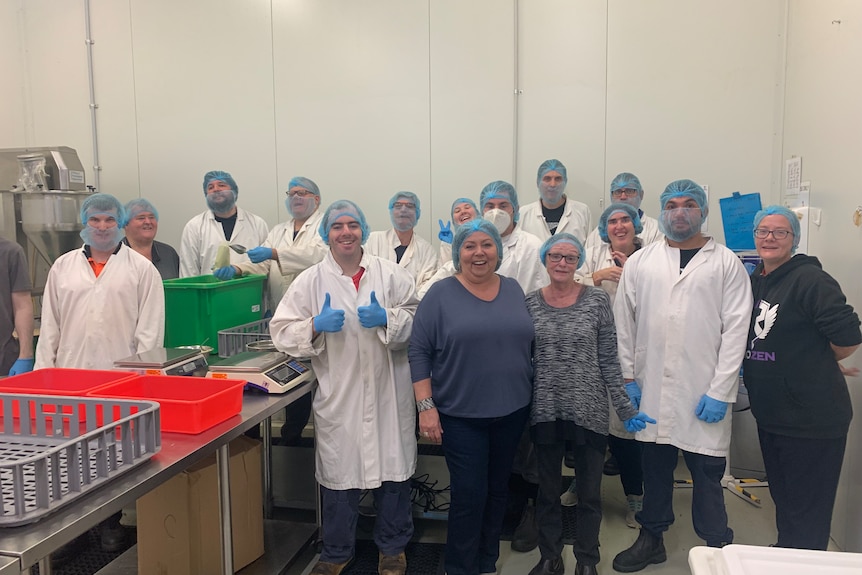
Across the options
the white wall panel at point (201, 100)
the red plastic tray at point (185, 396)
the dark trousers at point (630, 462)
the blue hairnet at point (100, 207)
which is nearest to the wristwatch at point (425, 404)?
the red plastic tray at point (185, 396)

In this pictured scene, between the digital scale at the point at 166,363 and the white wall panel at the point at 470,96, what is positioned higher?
the white wall panel at the point at 470,96

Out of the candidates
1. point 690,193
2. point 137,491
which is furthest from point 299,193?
point 137,491

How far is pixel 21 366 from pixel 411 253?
1780 mm

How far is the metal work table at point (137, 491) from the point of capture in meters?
0.97

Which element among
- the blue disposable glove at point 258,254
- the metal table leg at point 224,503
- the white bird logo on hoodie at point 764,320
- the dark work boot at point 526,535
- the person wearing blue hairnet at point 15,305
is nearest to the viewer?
the metal table leg at point 224,503

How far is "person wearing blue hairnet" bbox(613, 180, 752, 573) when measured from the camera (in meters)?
2.01

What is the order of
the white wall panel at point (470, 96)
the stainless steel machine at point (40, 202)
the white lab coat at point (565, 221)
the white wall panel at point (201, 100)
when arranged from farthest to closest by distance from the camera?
the white wall panel at point (201, 100) → the white wall panel at point (470, 96) → the stainless steel machine at point (40, 202) → the white lab coat at point (565, 221)

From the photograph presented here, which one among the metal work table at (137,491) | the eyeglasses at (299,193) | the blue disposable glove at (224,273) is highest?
the eyeglasses at (299,193)

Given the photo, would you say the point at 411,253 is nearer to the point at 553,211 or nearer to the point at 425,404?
the point at 553,211

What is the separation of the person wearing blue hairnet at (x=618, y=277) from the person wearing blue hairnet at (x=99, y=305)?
5.87 feet

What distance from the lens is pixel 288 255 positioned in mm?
2803

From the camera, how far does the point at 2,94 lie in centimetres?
411

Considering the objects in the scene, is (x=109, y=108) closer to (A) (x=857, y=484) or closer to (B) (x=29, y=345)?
(B) (x=29, y=345)

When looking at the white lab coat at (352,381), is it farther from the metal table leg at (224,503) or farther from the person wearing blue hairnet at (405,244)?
the person wearing blue hairnet at (405,244)
